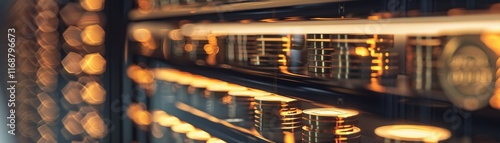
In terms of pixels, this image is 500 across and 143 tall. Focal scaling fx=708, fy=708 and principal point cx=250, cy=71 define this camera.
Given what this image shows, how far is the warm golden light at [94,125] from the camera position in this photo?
206 centimetres

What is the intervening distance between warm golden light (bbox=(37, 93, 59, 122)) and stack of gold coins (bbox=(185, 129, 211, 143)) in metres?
0.67

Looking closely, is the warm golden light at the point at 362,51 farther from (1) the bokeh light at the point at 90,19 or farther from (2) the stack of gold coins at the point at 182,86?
(1) the bokeh light at the point at 90,19

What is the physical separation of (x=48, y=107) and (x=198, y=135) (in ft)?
2.53

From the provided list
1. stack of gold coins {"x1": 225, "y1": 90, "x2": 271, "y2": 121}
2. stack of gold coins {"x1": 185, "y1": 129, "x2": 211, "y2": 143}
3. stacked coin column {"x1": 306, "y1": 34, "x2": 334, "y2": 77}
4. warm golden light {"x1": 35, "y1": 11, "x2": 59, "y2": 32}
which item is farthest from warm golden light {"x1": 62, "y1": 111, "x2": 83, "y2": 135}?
stacked coin column {"x1": 306, "y1": 34, "x2": 334, "y2": 77}

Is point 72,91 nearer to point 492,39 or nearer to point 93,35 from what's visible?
point 93,35

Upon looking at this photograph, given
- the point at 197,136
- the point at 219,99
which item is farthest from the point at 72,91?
the point at 219,99

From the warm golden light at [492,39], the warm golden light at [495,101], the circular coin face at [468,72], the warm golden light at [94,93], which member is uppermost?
the warm golden light at [492,39]

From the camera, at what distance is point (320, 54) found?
905 millimetres

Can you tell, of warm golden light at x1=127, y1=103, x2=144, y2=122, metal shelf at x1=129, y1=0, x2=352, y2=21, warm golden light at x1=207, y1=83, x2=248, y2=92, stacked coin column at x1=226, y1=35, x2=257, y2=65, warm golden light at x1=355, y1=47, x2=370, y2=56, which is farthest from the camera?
warm golden light at x1=127, y1=103, x2=144, y2=122

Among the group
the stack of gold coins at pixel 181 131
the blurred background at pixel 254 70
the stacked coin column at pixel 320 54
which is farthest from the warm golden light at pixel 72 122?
the stacked coin column at pixel 320 54

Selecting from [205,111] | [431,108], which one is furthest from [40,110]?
[431,108]

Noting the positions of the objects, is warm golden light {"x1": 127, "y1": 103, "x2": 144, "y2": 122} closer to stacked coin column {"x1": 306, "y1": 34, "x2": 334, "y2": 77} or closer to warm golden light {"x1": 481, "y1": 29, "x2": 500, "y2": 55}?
stacked coin column {"x1": 306, "y1": 34, "x2": 334, "y2": 77}

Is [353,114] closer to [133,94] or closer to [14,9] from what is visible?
[133,94]

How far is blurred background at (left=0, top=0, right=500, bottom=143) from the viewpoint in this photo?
2.25ft
